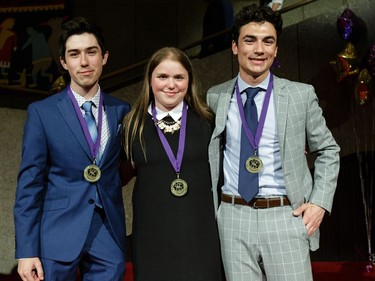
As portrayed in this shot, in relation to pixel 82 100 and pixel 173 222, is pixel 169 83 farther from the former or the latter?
pixel 173 222

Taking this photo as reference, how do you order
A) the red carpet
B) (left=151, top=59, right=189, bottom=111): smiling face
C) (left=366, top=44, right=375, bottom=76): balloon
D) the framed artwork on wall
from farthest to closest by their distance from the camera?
the framed artwork on wall < (left=366, top=44, right=375, bottom=76): balloon < the red carpet < (left=151, top=59, right=189, bottom=111): smiling face

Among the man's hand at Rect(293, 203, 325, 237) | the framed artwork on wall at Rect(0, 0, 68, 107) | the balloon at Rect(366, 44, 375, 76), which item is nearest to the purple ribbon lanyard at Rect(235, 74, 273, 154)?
the man's hand at Rect(293, 203, 325, 237)

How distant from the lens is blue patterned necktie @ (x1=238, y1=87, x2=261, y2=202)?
243 centimetres

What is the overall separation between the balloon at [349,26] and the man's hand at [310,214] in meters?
2.74

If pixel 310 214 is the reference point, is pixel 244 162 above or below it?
above

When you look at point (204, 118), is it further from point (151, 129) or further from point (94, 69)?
point (94, 69)

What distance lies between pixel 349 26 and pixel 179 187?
9.62ft

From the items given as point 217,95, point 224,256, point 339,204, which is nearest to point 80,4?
point 339,204

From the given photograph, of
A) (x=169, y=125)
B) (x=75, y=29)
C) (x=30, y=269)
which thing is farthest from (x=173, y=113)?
(x=30, y=269)

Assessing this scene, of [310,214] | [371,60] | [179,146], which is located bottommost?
[310,214]

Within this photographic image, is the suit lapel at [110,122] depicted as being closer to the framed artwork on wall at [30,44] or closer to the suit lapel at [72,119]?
the suit lapel at [72,119]

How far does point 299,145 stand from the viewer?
250 cm

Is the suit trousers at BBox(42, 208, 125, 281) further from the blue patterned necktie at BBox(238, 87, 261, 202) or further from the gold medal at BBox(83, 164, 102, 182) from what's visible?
the blue patterned necktie at BBox(238, 87, 261, 202)

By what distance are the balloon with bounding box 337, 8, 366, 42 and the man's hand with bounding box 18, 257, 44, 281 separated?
336cm
